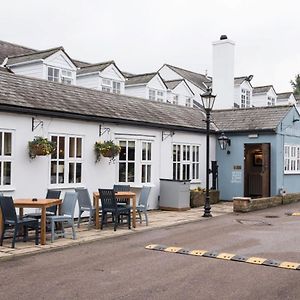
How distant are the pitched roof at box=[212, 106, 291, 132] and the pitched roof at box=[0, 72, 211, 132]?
151 cm

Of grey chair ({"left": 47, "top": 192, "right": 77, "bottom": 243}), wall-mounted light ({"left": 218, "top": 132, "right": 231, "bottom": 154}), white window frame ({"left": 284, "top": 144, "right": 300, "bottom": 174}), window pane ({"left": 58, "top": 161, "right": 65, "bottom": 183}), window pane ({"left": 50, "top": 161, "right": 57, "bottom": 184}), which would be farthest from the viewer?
white window frame ({"left": 284, "top": 144, "right": 300, "bottom": 174})

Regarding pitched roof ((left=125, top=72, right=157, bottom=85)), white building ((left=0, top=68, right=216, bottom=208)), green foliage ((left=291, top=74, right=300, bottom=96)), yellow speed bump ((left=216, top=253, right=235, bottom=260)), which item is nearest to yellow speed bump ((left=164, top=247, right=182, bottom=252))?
yellow speed bump ((left=216, top=253, right=235, bottom=260))

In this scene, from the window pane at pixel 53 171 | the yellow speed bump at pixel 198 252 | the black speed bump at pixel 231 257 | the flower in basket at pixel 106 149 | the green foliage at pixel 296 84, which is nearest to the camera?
the black speed bump at pixel 231 257

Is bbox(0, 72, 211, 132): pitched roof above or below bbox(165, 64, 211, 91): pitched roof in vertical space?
below

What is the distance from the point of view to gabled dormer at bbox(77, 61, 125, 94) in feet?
70.7

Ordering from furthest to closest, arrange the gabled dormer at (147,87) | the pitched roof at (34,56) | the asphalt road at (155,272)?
the gabled dormer at (147,87) < the pitched roof at (34,56) < the asphalt road at (155,272)

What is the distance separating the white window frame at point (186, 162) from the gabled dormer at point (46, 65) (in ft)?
20.4

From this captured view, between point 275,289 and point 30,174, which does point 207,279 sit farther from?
point 30,174

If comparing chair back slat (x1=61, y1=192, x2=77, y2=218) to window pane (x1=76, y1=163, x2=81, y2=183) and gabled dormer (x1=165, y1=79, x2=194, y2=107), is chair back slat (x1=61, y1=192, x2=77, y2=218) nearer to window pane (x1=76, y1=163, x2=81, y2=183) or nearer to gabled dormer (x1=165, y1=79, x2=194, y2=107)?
window pane (x1=76, y1=163, x2=81, y2=183)

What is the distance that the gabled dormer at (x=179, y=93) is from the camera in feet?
87.8

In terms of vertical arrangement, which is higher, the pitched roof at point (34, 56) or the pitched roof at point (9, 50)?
the pitched roof at point (9, 50)

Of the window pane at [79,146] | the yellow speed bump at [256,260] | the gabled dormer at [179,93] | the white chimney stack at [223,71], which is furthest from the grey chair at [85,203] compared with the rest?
the gabled dormer at [179,93]

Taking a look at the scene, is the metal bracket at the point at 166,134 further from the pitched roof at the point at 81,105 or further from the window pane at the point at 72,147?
the window pane at the point at 72,147

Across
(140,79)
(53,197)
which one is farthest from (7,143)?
(140,79)
